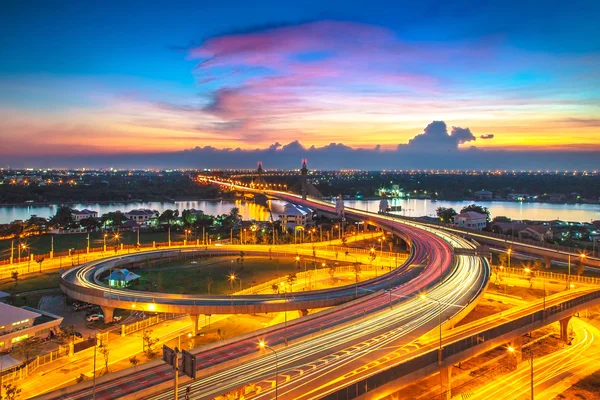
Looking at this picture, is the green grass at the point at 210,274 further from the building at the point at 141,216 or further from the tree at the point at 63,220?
the building at the point at 141,216

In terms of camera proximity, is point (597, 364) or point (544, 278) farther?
point (544, 278)

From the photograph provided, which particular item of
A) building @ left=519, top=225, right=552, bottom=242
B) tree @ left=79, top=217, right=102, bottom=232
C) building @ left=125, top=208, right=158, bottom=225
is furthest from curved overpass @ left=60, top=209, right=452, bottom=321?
building @ left=125, top=208, right=158, bottom=225

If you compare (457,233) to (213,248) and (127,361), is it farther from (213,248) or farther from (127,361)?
(127,361)

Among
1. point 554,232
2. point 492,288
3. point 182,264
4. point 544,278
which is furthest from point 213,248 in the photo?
point 554,232

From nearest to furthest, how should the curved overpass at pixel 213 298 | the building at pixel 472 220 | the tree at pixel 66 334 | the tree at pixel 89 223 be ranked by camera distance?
the tree at pixel 66 334, the curved overpass at pixel 213 298, the tree at pixel 89 223, the building at pixel 472 220

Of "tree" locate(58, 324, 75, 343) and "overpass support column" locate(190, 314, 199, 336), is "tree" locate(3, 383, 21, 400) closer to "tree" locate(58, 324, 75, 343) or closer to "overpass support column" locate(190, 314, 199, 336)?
"tree" locate(58, 324, 75, 343)

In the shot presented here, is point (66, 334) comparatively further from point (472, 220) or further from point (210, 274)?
point (472, 220)

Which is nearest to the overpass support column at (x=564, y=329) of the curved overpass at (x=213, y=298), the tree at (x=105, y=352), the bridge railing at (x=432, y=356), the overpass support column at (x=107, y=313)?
the bridge railing at (x=432, y=356)
